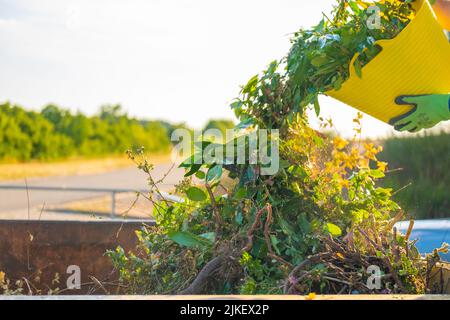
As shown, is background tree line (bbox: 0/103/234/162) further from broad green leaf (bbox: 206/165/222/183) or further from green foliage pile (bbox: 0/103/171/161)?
broad green leaf (bbox: 206/165/222/183)

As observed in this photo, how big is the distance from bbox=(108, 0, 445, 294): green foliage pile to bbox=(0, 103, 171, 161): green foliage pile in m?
18.3

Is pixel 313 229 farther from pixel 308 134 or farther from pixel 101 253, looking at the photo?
pixel 101 253

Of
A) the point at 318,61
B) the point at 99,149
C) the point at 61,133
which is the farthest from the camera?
the point at 99,149

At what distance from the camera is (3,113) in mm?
24344

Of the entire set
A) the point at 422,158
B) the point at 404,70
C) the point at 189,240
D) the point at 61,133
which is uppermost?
the point at 61,133

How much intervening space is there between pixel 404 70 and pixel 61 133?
94.2 feet

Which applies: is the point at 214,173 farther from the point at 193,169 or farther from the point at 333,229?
the point at 333,229

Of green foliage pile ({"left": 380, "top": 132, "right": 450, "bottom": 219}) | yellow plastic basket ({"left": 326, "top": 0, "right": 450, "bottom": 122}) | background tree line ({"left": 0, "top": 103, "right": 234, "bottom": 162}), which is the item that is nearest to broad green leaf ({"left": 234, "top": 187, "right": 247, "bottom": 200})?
yellow plastic basket ({"left": 326, "top": 0, "right": 450, "bottom": 122})

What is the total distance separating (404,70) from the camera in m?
2.89

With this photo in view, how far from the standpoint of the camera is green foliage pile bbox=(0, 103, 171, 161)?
25828 millimetres

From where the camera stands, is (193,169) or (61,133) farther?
(61,133)

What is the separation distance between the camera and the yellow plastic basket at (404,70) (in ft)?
9.28

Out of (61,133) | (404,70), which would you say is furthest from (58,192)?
(404,70)
